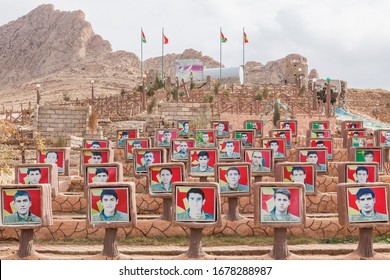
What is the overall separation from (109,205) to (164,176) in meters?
1.92

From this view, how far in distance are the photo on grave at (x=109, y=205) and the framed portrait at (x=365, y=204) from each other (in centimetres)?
257

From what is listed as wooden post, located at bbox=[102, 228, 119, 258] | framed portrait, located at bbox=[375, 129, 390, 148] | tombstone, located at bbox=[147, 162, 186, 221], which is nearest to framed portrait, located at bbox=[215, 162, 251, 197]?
tombstone, located at bbox=[147, 162, 186, 221]

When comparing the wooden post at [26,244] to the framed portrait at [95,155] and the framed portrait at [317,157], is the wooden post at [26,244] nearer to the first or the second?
the framed portrait at [95,155]

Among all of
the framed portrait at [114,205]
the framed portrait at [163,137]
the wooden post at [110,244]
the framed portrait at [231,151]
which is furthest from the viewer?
the framed portrait at [163,137]

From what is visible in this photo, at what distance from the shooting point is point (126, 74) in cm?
8875

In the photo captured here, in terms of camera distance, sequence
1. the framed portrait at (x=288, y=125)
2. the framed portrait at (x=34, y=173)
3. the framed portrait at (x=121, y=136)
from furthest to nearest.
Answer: the framed portrait at (x=288, y=125), the framed portrait at (x=121, y=136), the framed portrait at (x=34, y=173)

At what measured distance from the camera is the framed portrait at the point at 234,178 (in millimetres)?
9586

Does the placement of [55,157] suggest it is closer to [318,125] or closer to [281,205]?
[281,205]

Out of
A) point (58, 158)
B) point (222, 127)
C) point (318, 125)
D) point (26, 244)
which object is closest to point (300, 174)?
point (26, 244)

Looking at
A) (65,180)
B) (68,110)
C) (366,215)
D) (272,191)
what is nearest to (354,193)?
(366,215)

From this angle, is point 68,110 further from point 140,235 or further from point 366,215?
point 366,215

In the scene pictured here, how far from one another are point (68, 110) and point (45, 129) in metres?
1.11

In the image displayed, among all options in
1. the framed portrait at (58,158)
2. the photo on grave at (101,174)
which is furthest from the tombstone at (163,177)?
the framed portrait at (58,158)

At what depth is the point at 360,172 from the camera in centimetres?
995
